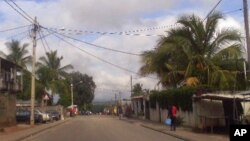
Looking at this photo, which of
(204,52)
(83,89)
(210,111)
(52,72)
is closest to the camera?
(210,111)

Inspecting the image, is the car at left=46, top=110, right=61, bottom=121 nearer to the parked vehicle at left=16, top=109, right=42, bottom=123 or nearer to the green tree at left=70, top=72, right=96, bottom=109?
the parked vehicle at left=16, top=109, right=42, bottom=123

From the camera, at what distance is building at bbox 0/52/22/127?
135ft

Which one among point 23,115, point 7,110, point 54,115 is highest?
point 7,110

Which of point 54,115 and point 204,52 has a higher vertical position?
point 204,52

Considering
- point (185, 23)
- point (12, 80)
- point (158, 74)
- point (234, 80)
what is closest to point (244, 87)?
point (234, 80)

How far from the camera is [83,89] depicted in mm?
121562

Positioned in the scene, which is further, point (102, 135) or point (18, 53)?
point (18, 53)

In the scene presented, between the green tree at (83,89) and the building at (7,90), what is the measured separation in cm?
7501

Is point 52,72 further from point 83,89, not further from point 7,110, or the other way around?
point 83,89

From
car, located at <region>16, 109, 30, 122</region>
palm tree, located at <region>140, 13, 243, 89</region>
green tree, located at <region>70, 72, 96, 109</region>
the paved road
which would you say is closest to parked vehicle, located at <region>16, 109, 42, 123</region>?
car, located at <region>16, 109, 30, 122</region>

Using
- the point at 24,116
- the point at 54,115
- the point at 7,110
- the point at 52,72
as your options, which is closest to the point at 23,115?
the point at 24,116

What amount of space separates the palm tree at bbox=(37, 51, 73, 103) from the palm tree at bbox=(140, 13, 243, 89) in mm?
39239

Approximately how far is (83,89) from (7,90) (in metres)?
79.5

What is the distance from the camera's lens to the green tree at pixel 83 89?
121562mm
